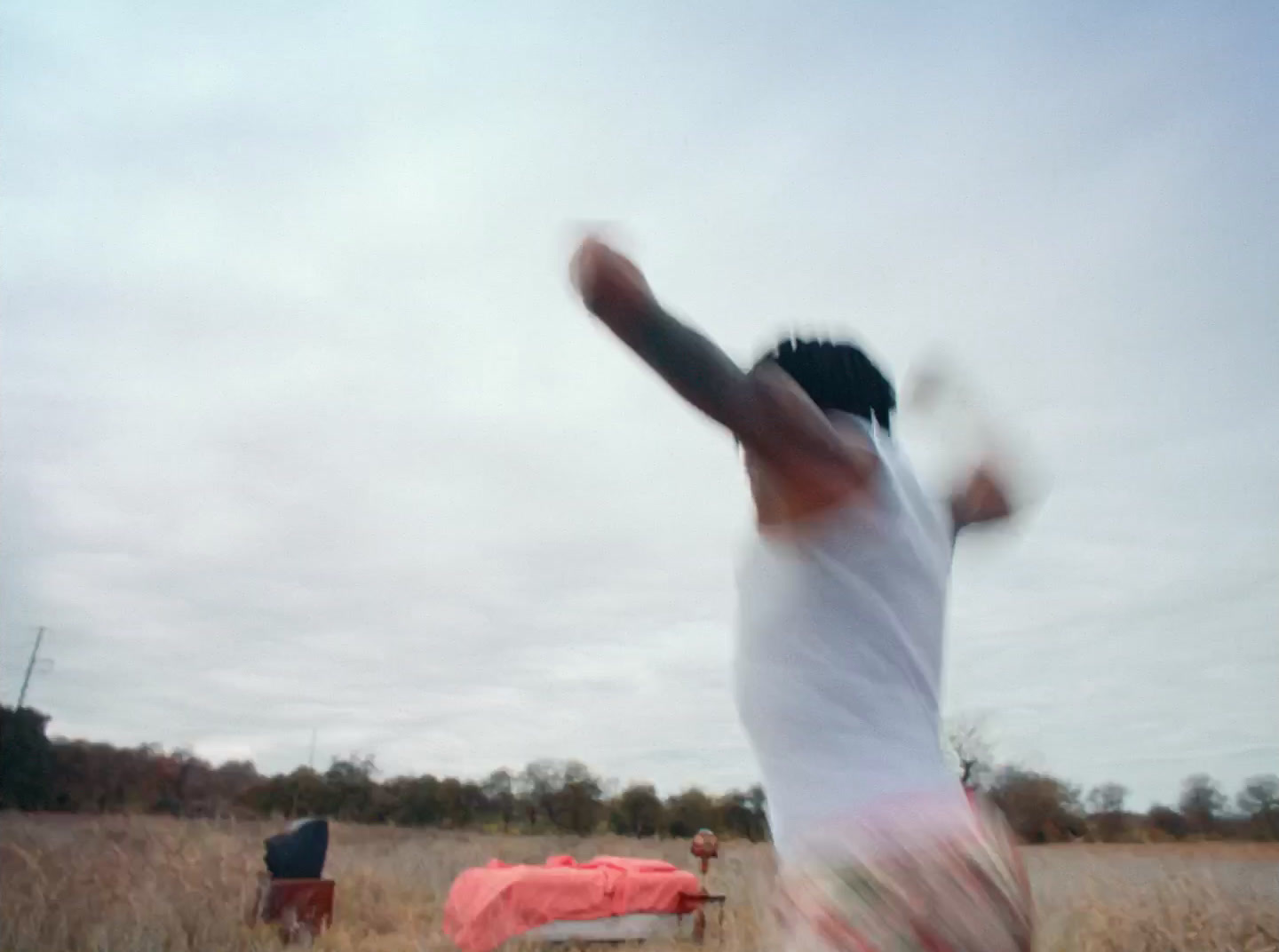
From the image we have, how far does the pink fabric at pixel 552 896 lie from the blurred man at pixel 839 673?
22.3ft

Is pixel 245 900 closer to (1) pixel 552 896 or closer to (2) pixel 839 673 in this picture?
(1) pixel 552 896

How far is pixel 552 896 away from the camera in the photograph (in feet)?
24.1

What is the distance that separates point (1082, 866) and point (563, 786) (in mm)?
26979

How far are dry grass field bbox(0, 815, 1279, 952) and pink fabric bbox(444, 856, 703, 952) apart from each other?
0.30 m

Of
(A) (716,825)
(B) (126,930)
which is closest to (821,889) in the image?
(B) (126,930)

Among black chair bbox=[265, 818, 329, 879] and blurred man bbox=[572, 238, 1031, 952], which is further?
black chair bbox=[265, 818, 329, 879]

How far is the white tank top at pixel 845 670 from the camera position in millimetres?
855

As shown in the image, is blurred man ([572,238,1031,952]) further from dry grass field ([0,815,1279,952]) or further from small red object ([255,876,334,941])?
small red object ([255,876,334,941])

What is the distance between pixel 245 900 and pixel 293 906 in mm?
382

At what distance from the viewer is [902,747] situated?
2.85 feet

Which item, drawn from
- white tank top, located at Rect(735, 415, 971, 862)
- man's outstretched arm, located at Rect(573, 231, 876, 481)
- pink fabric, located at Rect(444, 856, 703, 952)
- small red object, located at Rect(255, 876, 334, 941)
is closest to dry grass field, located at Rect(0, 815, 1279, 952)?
small red object, located at Rect(255, 876, 334, 941)

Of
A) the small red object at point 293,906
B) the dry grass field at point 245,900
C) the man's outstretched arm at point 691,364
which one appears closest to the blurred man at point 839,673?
the man's outstretched arm at point 691,364

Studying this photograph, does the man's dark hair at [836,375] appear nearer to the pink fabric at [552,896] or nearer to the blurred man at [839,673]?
the blurred man at [839,673]

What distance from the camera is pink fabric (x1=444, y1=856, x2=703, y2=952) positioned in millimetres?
6969
